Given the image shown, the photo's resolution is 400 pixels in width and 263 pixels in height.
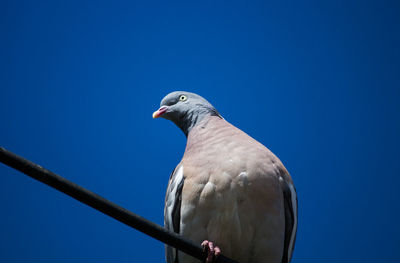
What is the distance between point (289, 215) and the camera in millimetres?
2213

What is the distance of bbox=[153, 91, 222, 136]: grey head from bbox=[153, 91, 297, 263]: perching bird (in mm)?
529

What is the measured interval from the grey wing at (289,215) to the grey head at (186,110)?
0.82 meters

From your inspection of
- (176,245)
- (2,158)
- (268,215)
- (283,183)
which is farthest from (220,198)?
(2,158)

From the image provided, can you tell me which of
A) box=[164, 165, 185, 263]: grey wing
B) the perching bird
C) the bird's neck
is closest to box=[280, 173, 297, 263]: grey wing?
the perching bird

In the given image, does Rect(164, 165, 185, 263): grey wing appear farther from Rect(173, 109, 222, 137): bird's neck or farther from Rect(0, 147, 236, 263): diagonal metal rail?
Rect(0, 147, 236, 263): diagonal metal rail

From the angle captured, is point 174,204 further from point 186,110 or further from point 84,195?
point 84,195


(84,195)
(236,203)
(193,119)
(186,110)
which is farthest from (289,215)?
(84,195)

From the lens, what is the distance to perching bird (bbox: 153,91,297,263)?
76.5 inches

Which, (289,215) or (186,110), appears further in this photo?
(186,110)

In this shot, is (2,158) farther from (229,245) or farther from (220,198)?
(229,245)

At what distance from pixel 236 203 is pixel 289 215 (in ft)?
1.48

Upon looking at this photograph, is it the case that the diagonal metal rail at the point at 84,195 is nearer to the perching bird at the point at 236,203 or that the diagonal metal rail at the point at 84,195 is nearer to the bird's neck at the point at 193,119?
the perching bird at the point at 236,203

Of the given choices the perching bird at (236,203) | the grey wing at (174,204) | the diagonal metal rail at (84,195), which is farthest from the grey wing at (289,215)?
the diagonal metal rail at (84,195)

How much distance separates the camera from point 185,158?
90.4 inches
